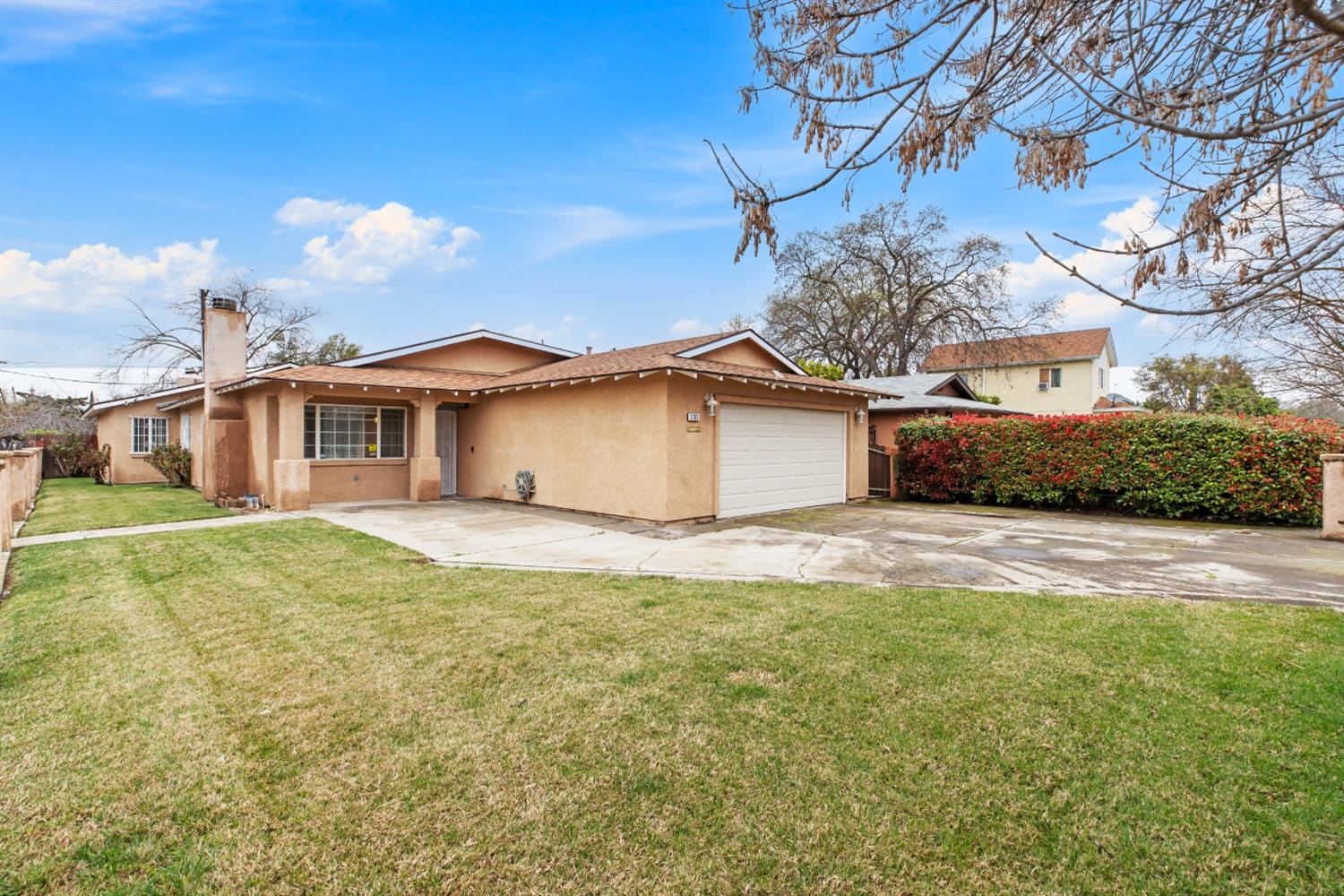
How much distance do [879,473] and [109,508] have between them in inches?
685

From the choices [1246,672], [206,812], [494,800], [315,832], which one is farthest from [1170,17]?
[206,812]

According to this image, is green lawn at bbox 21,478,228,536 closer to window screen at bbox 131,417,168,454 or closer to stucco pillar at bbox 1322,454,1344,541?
window screen at bbox 131,417,168,454

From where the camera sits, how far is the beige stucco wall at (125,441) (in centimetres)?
1978

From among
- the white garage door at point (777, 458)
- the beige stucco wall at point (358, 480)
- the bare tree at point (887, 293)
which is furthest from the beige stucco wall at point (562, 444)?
the bare tree at point (887, 293)

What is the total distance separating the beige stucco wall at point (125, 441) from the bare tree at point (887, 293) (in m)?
26.9

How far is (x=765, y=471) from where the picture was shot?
12477mm

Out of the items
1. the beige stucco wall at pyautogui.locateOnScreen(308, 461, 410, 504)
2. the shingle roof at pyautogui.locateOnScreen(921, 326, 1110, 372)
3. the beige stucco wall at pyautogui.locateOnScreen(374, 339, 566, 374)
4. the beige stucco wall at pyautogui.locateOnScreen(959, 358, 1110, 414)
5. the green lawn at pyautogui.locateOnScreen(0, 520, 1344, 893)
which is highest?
the shingle roof at pyautogui.locateOnScreen(921, 326, 1110, 372)

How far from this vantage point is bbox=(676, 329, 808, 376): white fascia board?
12.1m

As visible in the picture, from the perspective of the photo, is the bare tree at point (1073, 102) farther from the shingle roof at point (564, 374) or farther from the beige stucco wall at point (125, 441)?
the beige stucco wall at point (125, 441)

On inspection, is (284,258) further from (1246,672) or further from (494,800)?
(1246,672)

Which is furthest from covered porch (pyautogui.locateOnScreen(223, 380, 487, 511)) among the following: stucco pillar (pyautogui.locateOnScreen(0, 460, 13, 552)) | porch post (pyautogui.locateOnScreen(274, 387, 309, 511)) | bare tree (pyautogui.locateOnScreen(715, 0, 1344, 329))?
bare tree (pyautogui.locateOnScreen(715, 0, 1344, 329))

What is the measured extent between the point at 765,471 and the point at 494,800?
10.2 meters

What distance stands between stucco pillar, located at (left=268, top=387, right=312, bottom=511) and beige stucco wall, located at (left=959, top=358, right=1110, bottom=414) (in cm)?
3215

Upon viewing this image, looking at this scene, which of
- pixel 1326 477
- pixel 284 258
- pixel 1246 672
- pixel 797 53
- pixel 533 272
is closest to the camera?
pixel 797 53
